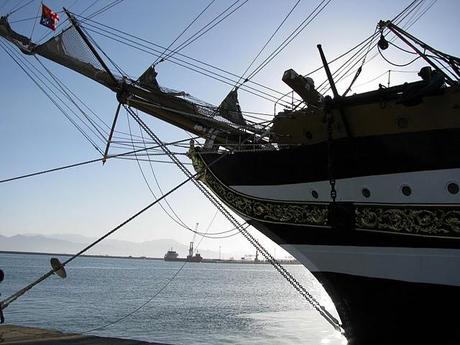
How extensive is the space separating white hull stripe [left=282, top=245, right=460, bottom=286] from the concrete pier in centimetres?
357

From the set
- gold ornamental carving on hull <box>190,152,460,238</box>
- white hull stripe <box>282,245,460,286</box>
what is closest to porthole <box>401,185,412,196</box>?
gold ornamental carving on hull <box>190,152,460,238</box>

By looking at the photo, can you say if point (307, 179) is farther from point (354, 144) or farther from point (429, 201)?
point (429, 201)

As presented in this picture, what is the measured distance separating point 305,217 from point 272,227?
2.83 feet

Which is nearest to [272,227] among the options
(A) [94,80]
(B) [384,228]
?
(B) [384,228]

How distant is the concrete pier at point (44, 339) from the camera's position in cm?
830

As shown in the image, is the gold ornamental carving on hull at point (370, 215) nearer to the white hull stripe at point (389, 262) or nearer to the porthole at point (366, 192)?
the porthole at point (366, 192)

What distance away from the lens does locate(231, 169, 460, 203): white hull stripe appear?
6.81 meters

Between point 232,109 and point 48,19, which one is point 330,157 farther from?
point 48,19

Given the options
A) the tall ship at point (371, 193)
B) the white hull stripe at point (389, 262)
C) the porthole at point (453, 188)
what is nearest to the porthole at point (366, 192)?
the tall ship at point (371, 193)

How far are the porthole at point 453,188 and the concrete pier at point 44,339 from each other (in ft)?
19.1

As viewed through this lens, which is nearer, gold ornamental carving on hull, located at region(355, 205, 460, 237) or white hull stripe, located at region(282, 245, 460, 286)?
gold ornamental carving on hull, located at region(355, 205, 460, 237)

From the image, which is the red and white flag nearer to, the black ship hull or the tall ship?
the tall ship

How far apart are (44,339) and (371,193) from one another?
241 inches

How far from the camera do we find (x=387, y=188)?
7277mm
